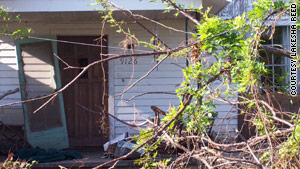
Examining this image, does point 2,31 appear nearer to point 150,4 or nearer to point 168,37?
point 150,4

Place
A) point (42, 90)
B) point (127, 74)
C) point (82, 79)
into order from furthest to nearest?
1. point (82, 79)
2. point (127, 74)
3. point (42, 90)

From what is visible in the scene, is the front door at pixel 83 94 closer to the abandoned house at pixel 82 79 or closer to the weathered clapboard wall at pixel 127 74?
the abandoned house at pixel 82 79

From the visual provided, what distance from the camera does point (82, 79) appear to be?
28.2 ft

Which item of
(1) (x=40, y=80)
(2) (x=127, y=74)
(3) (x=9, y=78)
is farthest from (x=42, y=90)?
(2) (x=127, y=74)

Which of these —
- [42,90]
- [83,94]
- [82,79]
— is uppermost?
[82,79]

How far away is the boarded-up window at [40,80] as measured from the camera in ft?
26.0

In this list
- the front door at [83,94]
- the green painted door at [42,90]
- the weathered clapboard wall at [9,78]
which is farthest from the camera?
the front door at [83,94]

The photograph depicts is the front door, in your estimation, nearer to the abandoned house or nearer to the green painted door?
the abandoned house

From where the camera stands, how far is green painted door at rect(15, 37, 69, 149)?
7852 mm

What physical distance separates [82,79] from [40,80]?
2.81 feet

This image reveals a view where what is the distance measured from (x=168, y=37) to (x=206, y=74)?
491 cm

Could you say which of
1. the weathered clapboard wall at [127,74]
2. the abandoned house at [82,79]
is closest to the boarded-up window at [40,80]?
the abandoned house at [82,79]

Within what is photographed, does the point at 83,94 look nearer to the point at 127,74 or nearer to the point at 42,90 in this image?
the point at 42,90

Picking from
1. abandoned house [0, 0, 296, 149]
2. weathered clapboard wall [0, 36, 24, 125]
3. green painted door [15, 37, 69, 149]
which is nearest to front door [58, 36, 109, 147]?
abandoned house [0, 0, 296, 149]
